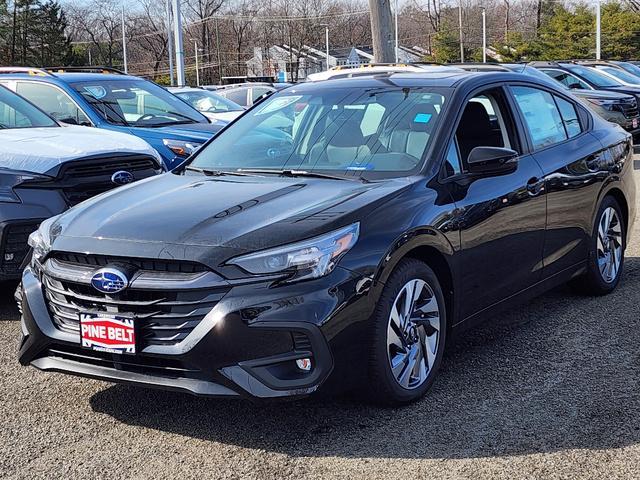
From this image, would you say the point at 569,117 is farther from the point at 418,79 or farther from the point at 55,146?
the point at 55,146

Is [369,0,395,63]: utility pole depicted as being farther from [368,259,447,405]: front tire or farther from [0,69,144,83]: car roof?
[368,259,447,405]: front tire

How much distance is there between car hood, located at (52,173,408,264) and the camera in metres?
3.67

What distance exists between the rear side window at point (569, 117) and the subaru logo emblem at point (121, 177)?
3.09m

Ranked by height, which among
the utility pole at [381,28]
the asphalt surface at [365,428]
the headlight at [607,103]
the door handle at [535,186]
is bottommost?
the asphalt surface at [365,428]

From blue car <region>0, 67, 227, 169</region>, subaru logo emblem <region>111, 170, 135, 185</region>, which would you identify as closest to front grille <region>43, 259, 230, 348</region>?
subaru logo emblem <region>111, 170, 135, 185</region>

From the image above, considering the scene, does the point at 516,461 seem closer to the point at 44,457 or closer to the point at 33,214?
the point at 44,457

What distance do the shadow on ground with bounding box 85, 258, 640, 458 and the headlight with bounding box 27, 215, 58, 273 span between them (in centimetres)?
75

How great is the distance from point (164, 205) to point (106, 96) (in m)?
5.91

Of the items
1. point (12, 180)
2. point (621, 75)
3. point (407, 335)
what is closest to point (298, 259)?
point (407, 335)

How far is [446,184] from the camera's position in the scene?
175 inches

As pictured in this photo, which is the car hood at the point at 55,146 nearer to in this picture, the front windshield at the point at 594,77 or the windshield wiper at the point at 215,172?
the windshield wiper at the point at 215,172

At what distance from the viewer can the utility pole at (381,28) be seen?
1364 cm

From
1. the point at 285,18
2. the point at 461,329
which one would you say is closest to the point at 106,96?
the point at 461,329

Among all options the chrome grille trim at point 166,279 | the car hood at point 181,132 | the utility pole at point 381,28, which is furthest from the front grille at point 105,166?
the utility pole at point 381,28
